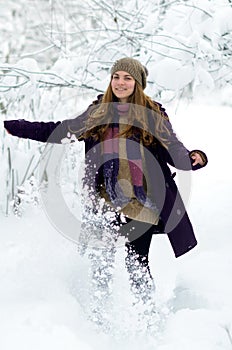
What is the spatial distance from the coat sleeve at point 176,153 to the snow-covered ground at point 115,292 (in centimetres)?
79

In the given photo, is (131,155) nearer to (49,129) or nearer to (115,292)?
(49,129)

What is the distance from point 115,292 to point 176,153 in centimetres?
103

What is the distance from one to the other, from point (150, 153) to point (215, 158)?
3.87 meters

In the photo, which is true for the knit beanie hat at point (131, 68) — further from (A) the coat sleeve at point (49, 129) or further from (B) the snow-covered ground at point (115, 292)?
(B) the snow-covered ground at point (115, 292)

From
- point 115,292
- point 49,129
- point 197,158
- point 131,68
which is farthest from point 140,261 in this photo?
point 131,68

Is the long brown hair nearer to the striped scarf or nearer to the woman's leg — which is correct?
the striped scarf

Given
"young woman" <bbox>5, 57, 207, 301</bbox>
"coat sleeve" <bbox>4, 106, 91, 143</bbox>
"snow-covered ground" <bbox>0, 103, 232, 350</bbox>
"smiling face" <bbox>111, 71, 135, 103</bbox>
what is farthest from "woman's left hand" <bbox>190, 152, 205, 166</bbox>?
"snow-covered ground" <bbox>0, 103, 232, 350</bbox>

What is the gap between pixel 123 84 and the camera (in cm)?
263

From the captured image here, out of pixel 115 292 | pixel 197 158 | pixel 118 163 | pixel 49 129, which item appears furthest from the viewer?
pixel 115 292

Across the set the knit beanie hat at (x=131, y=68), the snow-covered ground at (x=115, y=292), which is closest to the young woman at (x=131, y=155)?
the knit beanie hat at (x=131, y=68)

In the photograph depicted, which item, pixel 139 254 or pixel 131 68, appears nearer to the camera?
pixel 131 68

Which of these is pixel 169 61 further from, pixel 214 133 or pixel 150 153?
pixel 214 133

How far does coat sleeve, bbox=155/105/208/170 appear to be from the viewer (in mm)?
2580

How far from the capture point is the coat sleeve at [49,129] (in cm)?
279
